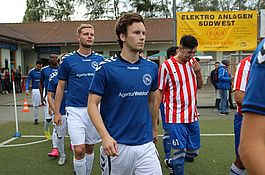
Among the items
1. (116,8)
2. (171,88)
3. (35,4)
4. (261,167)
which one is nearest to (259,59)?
(261,167)

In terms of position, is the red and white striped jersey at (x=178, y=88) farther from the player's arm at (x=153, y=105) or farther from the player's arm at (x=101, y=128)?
the player's arm at (x=101, y=128)

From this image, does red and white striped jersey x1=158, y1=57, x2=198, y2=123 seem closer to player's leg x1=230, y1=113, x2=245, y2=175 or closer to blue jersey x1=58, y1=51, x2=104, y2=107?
player's leg x1=230, y1=113, x2=245, y2=175

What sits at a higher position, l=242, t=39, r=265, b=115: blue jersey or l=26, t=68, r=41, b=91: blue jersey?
l=242, t=39, r=265, b=115: blue jersey

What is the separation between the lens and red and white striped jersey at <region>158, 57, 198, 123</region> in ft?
15.4

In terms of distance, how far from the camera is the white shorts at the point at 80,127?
4.33 meters

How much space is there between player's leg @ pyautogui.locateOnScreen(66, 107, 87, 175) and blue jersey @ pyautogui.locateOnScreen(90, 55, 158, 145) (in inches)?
53.6

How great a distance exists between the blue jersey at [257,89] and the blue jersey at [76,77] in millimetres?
3482

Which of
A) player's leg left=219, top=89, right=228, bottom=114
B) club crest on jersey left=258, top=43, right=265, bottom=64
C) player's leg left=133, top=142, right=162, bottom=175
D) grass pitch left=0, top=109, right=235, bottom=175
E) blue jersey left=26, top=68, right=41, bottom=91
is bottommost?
grass pitch left=0, top=109, right=235, bottom=175

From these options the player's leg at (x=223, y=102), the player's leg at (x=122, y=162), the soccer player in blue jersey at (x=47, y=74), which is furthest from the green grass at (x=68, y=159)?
the player's leg at (x=223, y=102)

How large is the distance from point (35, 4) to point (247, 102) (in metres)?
52.5

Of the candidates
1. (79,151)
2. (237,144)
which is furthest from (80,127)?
(237,144)

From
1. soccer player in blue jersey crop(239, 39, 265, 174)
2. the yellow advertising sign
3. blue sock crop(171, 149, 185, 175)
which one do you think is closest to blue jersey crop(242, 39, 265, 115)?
soccer player in blue jersey crop(239, 39, 265, 174)

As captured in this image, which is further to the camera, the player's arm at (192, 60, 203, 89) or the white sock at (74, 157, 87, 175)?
the player's arm at (192, 60, 203, 89)

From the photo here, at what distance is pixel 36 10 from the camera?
163ft
